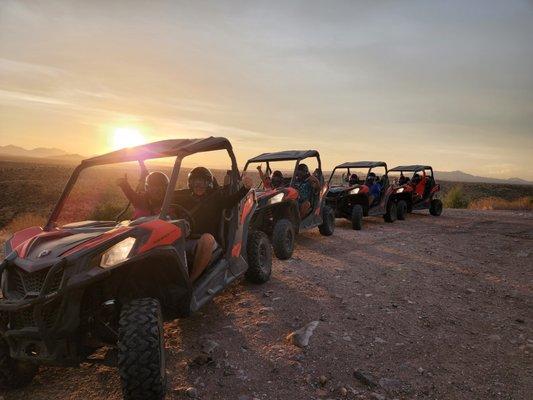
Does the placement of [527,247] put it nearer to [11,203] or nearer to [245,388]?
[245,388]

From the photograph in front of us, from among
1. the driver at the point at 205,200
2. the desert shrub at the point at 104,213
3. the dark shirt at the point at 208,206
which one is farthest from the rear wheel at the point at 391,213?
the dark shirt at the point at 208,206

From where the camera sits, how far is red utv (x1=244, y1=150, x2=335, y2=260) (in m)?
6.80

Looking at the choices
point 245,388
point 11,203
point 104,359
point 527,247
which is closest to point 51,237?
point 104,359

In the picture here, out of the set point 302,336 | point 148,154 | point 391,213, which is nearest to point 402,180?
point 391,213

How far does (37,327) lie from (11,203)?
1972 cm

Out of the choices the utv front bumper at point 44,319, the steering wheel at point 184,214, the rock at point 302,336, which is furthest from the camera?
the steering wheel at point 184,214

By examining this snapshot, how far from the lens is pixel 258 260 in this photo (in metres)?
5.30

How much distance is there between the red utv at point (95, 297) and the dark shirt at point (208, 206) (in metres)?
0.90

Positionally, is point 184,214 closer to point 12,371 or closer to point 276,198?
point 12,371

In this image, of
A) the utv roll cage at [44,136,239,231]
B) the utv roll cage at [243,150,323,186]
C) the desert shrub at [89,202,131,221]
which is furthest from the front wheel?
the desert shrub at [89,202,131,221]

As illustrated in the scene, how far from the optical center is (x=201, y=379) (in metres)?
3.12

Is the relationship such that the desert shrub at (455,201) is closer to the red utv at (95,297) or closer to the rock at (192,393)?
the red utv at (95,297)

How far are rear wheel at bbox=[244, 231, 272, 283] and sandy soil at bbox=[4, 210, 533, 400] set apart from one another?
0.56ft

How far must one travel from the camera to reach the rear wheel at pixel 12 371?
2842 mm
